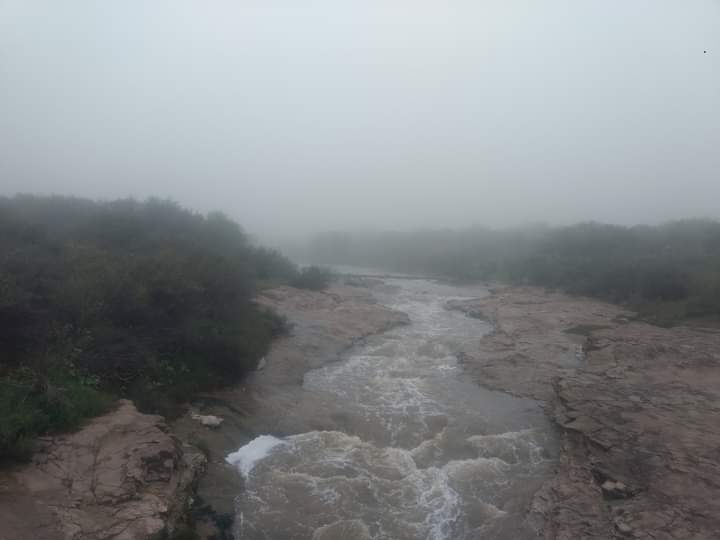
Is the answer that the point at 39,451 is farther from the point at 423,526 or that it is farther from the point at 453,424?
the point at 453,424

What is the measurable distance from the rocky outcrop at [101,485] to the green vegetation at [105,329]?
0.49 meters

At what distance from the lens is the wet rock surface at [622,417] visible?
722cm

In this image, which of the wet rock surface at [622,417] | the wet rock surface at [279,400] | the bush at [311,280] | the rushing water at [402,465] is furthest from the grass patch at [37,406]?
the bush at [311,280]

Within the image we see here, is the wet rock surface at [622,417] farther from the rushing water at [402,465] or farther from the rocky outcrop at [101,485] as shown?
the rocky outcrop at [101,485]

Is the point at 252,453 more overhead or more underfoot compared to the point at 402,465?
more underfoot

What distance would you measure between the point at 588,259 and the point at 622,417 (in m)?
26.5

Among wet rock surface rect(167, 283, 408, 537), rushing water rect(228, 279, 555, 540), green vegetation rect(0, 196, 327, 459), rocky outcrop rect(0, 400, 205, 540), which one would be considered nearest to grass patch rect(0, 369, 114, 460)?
green vegetation rect(0, 196, 327, 459)

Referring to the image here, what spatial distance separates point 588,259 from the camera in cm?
3450

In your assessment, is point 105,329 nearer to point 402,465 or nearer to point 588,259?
point 402,465

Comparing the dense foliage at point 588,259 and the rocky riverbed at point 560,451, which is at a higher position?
the dense foliage at point 588,259

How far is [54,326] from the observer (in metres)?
10.3

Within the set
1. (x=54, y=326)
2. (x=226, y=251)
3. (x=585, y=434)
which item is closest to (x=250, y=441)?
(x=54, y=326)

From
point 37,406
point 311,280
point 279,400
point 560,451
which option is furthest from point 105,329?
point 311,280

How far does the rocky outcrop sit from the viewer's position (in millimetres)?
6164
